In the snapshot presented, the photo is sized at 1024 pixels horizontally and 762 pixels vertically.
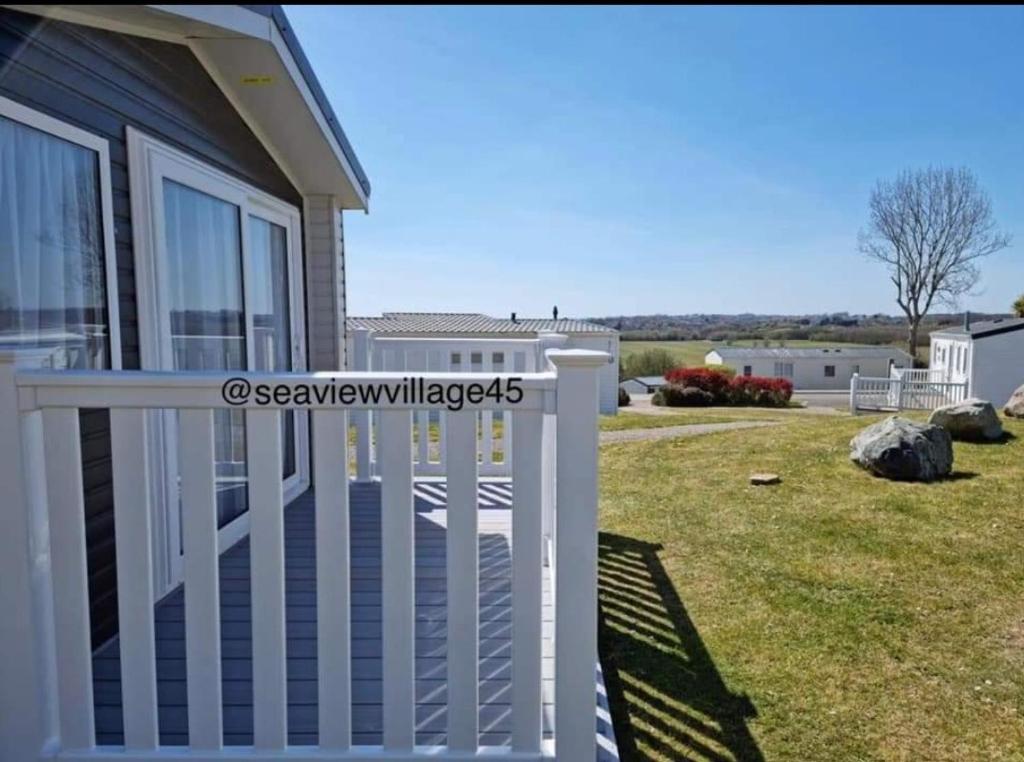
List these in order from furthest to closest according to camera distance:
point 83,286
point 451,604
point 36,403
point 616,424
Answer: point 616,424, point 83,286, point 451,604, point 36,403

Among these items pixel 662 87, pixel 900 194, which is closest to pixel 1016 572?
pixel 662 87

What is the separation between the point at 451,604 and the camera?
1688mm

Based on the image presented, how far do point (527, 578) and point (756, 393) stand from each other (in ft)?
61.4

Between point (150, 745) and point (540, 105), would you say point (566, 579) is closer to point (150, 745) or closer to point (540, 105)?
point (150, 745)

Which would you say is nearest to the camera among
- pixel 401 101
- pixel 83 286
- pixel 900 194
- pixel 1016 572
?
pixel 83 286

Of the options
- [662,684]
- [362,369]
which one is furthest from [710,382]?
[662,684]

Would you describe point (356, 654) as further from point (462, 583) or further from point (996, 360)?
point (996, 360)

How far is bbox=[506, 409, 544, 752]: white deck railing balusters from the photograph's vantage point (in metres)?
1.66

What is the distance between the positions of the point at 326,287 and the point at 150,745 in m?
3.95

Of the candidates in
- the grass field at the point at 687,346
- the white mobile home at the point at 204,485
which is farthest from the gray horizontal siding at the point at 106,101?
the grass field at the point at 687,346

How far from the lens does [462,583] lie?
1.68 m

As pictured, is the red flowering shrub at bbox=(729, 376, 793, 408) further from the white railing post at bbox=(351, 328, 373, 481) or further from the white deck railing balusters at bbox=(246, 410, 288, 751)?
the white deck railing balusters at bbox=(246, 410, 288, 751)

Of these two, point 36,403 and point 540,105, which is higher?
point 540,105

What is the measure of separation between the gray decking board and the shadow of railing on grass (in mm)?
487
